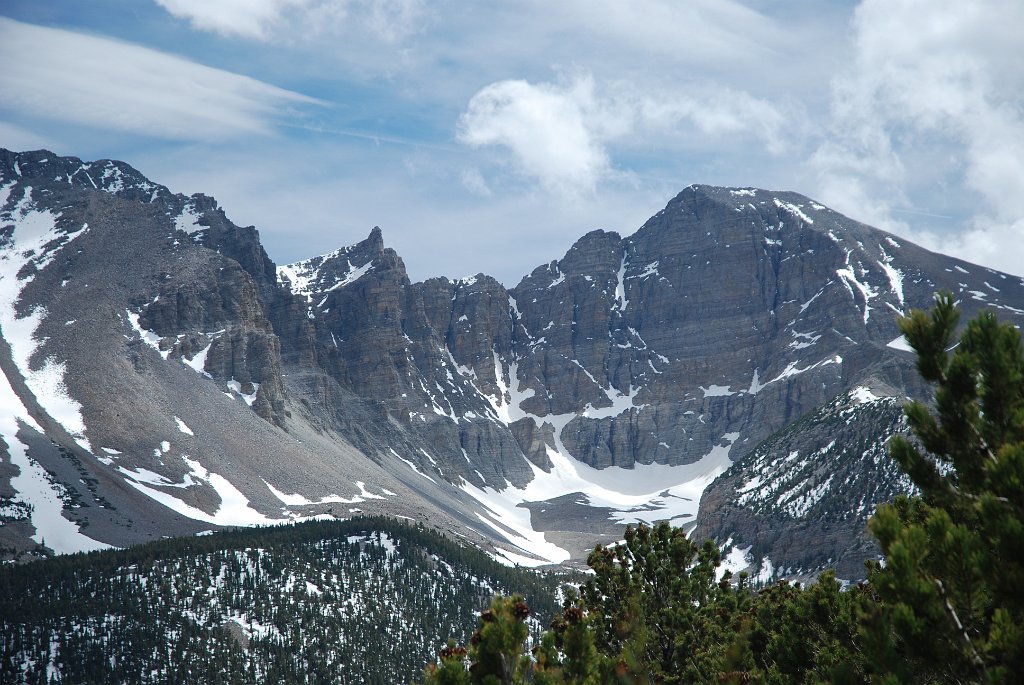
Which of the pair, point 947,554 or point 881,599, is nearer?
point 947,554

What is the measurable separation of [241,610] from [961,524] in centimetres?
10934

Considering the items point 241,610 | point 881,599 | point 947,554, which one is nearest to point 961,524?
point 947,554

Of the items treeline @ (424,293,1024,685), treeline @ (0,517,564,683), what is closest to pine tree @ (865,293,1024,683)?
treeline @ (424,293,1024,685)

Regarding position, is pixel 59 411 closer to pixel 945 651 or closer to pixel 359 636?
pixel 359 636

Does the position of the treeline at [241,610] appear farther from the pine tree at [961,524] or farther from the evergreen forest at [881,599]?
the pine tree at [961,524]

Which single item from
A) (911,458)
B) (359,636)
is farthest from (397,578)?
(911,458)

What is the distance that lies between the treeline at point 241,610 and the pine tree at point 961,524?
9602 cm

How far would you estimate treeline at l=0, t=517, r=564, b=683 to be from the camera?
315 feet

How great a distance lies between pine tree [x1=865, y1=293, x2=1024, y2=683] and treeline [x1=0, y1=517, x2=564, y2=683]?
96.0m

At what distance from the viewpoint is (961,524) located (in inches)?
393

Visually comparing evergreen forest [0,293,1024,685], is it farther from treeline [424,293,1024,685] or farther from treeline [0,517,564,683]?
treeline [0,517,564,683]

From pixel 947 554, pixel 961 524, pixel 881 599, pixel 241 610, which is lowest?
pixel 241 610

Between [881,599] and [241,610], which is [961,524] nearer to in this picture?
[881,599]

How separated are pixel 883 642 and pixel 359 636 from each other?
110 metres
